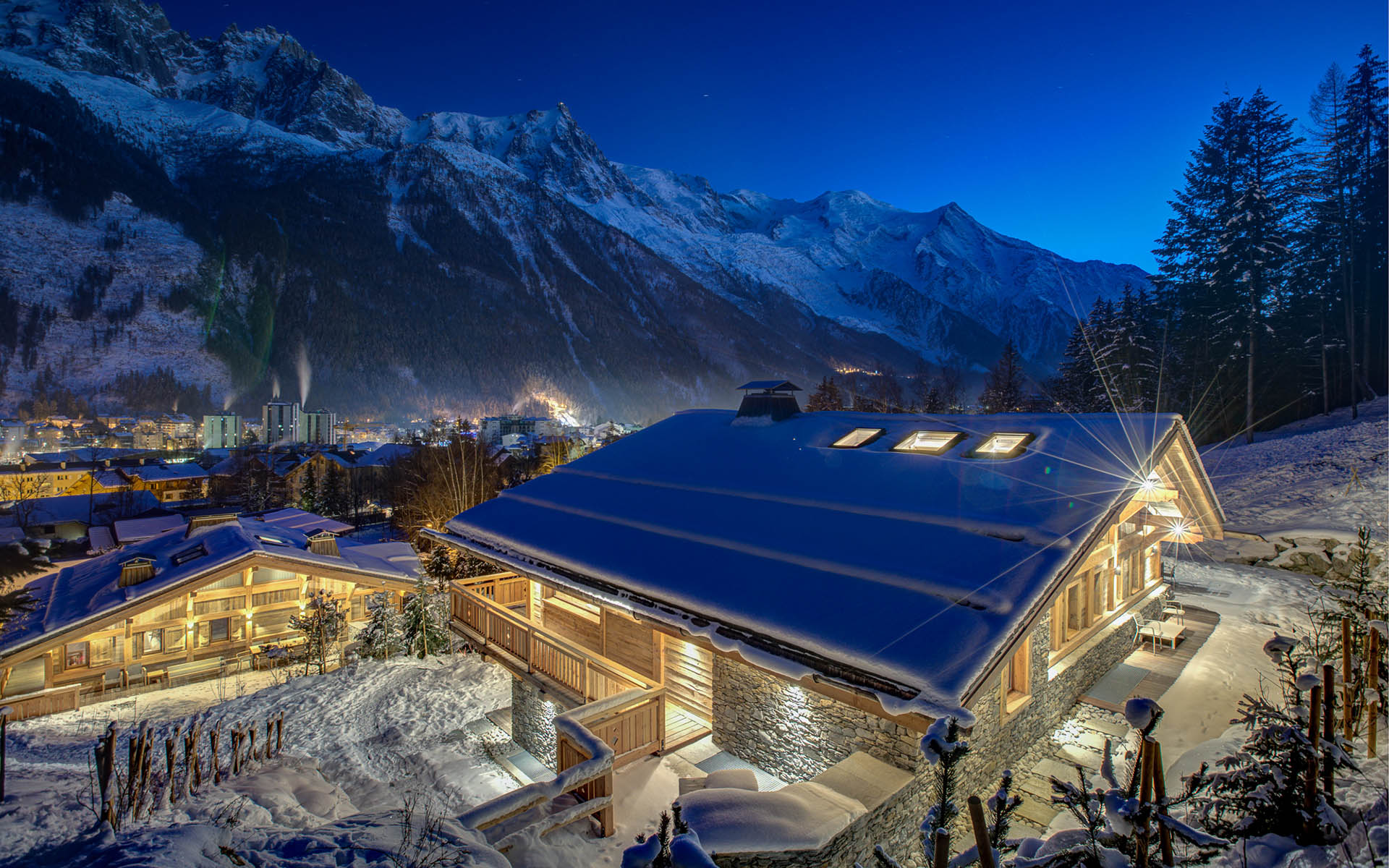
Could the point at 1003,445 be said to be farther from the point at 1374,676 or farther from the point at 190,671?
the point at 190,671

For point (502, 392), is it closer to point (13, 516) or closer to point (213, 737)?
point (13, 516)

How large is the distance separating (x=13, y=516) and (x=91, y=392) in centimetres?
8756

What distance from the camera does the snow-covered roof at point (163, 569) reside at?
1780 centimetres

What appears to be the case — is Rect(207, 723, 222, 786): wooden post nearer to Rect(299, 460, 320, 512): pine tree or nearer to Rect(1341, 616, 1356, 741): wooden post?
Rect(1341, 616, 1356, 741): wooden post

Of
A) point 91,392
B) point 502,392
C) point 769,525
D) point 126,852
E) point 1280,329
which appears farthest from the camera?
point 502,392

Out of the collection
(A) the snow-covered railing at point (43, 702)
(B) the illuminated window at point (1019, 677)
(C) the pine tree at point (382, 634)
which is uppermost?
(B) the illuminated window at point (1019, 677)

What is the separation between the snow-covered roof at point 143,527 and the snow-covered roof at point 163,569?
10.00 m

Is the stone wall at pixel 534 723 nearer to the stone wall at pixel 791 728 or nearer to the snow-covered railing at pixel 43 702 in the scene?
the stone wall at pixel 791 728

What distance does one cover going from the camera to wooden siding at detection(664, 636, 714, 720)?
9.48 metres

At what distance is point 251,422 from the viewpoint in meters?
111

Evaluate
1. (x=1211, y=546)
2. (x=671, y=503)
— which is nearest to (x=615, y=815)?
(x=671, y=503)

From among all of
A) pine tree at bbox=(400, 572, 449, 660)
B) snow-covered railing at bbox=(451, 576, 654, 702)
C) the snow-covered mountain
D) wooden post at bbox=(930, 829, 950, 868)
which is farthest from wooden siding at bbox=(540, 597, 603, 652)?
the snow-covered mountain

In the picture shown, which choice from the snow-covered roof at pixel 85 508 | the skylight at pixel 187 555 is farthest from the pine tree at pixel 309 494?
the skylight at pixel 187 555

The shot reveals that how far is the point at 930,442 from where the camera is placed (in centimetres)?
1044
